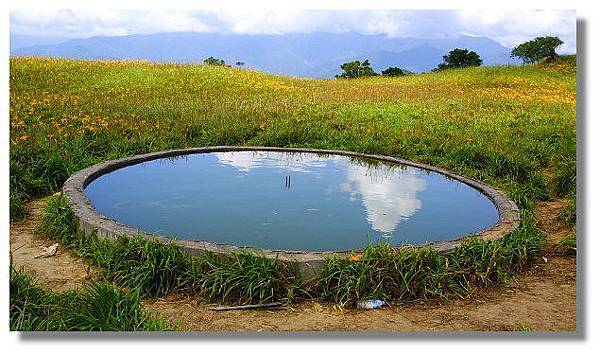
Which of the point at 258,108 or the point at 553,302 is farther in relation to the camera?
the point at 258,108

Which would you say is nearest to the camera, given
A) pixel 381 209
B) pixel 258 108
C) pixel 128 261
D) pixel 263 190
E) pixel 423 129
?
pixel 128 261

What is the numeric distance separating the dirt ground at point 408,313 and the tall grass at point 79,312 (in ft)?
0.96

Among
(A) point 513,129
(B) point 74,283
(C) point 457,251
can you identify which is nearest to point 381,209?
(C) point 457,251

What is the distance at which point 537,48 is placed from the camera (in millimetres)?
35062

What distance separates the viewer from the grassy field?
3.93m

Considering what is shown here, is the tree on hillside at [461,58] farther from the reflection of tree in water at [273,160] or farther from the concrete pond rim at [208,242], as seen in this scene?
the concrete pond rim at [208,242]

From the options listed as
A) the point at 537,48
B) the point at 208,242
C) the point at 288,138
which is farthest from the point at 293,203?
the point at 537,48

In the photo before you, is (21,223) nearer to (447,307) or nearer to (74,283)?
(74,283)

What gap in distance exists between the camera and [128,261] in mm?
4059

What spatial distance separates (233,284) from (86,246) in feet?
4.90

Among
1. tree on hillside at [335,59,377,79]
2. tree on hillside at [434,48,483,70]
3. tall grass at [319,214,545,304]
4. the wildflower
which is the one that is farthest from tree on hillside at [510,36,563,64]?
the wildflower

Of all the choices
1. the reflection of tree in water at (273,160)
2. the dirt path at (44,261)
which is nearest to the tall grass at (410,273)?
the dirt path at (44,261)

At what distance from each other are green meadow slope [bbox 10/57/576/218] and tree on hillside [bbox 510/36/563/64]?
16920 millimetres

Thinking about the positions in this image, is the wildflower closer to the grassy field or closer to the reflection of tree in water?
the grassy field
